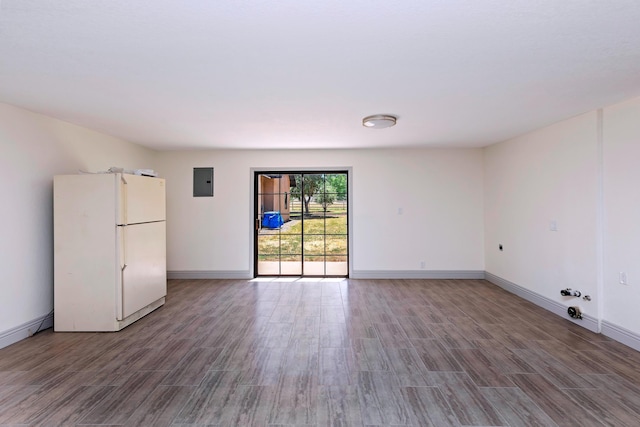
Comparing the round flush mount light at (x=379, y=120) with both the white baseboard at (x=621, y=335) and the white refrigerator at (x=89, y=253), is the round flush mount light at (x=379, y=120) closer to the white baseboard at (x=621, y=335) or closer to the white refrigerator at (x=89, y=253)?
the white refrigerator at (x=89, y=253)

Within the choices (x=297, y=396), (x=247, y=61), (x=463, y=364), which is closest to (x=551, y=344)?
(x=463, y=364)

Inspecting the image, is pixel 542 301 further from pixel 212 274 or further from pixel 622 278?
pixel 212 274

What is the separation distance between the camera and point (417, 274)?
5.52 meters

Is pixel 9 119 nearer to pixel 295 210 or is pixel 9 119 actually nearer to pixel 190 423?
pixel 190 423

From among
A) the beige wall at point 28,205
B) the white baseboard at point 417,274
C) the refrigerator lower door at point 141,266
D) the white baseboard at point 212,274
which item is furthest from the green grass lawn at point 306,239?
the beige wall at point 28,205

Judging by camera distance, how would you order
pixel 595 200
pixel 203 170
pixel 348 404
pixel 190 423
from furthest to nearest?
pixel 203 170 → pixel 595 200 → pixel 348 404 → pixel 190 423

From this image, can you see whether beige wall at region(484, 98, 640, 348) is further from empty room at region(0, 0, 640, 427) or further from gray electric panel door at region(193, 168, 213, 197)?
gray electric panel door at region(193, 168, 213, 197)

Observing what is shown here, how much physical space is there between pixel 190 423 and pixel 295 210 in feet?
13.3

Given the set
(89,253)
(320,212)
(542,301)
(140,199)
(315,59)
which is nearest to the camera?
(315,59)

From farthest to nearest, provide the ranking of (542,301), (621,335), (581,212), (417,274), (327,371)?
(417,274) → (542,301) → (581,212) → (621,335) → (327,371)

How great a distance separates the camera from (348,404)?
2.06 m

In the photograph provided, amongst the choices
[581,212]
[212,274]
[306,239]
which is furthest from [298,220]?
[581,212]

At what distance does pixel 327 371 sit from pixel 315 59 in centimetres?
239

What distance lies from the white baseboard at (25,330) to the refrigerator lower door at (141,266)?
0.84 metres
